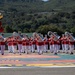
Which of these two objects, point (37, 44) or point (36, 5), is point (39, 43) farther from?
point (36, 5)

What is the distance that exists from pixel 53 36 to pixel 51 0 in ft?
340

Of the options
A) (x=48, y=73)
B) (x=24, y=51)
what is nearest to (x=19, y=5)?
(x=24, y=51)

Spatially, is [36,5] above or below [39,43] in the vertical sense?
above

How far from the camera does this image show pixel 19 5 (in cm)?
11844

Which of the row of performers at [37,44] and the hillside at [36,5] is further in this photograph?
the hillside at [36,5]

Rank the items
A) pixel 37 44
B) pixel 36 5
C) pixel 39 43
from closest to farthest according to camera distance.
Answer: pixel 39 43, pixel 37 44, pixel 36 5

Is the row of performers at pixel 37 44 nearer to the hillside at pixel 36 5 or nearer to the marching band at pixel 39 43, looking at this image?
the marching band at pixel 39 43

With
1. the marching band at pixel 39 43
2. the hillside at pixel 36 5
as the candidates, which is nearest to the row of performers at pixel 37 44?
the marching band at pixel 39 43

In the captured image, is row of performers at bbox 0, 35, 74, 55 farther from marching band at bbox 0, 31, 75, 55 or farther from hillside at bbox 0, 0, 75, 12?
hillside at bbox 0, 0, 75, 12

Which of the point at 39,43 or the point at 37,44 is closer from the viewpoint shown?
the point at 39,43

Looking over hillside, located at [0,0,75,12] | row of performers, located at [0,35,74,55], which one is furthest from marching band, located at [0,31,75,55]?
hillside, located at [0,0,75,12]

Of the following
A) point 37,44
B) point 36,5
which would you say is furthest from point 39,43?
point 36,5

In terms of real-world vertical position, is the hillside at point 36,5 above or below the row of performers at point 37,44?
above

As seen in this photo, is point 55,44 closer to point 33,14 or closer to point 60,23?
point 60,23
